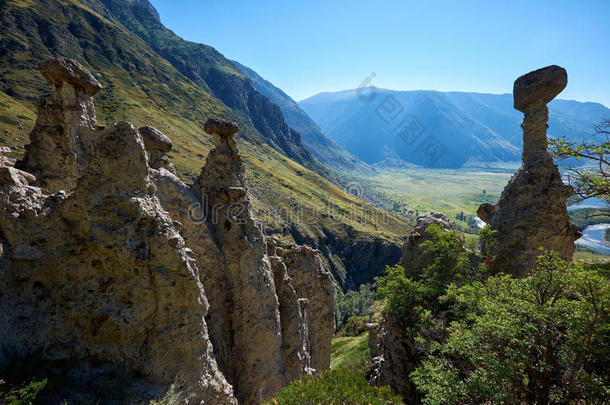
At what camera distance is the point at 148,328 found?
29.9 feet

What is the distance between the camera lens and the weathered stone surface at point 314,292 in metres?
22.3

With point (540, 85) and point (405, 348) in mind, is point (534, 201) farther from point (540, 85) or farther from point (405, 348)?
point (405, 348)

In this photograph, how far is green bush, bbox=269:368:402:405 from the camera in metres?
9.76

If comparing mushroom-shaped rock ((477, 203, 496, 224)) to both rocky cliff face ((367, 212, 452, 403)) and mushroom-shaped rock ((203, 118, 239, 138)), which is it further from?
mushroom-shaped rock ((203, 118, 239, 138))

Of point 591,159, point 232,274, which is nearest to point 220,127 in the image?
point 232,274

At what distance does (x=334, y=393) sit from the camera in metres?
10.1

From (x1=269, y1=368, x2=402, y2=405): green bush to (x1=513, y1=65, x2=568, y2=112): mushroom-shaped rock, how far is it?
22.3 meters

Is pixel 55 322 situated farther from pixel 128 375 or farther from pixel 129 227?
pixel 129 227

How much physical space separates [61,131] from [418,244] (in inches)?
1035

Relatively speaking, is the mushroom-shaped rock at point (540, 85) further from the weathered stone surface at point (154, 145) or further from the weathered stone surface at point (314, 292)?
the weathered stone surface at point (154, 145)

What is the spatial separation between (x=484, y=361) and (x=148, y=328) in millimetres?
11543

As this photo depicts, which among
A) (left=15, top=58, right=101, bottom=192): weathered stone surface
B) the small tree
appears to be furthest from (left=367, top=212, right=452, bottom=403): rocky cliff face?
(left=15, top=58, right=101, bottom=192): weathered stone surface

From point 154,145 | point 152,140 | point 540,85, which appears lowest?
point 154,145

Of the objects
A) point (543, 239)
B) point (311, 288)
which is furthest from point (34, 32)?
point (543, 239)
